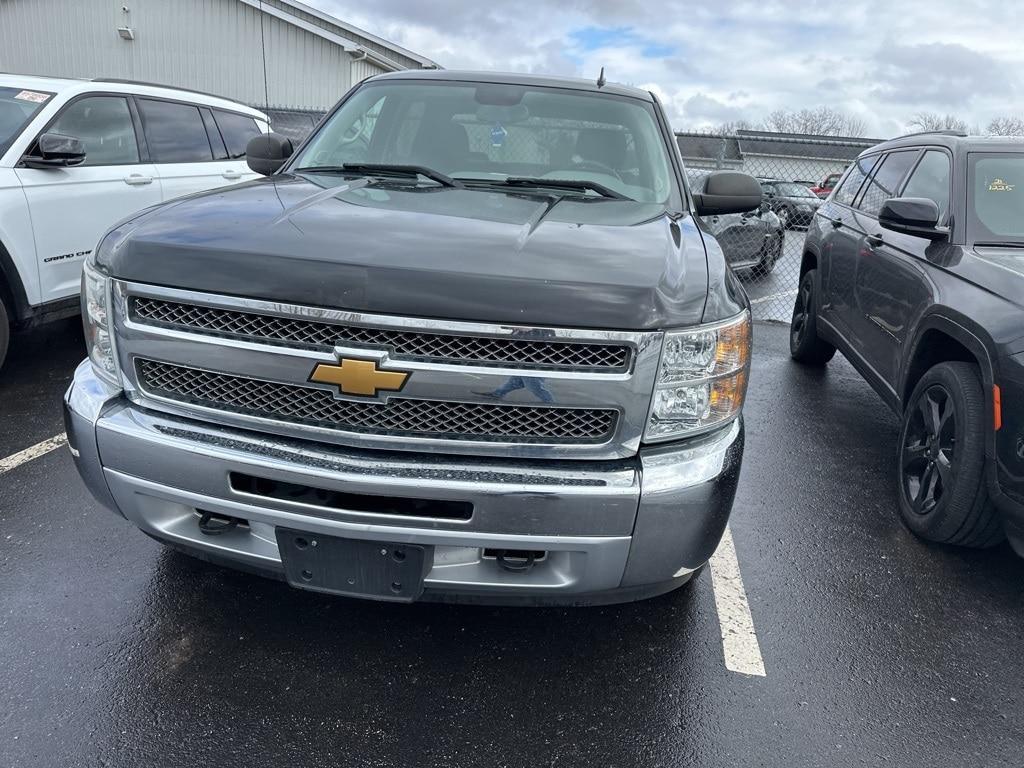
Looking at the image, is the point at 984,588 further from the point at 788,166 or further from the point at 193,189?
the point at 788,166

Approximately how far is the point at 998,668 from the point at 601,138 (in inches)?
101

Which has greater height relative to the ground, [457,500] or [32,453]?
[457,500]

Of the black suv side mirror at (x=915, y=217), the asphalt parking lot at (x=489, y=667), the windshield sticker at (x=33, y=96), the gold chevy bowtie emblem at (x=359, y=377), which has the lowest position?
the asphalt parking lot at (x=489, y=667)

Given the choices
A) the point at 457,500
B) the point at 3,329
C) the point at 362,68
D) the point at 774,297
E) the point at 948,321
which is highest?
the point at 362,68

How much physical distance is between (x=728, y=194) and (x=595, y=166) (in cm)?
65

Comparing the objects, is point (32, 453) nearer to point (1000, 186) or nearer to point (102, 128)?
point (102, 128)

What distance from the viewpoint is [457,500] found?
6.26 ft

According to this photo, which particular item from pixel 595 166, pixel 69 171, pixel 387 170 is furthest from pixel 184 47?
pixel 595 166

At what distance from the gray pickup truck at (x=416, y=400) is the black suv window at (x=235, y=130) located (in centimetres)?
487

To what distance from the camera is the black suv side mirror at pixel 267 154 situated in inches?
143

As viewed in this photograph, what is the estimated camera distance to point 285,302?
6.36 feet

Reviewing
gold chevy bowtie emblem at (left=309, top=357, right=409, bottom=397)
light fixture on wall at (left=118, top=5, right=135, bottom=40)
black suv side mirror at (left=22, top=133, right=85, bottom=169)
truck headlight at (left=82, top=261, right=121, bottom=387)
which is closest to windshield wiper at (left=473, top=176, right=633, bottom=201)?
gold chevy bowtie emblem at (left=309, top=357, right=409, bottom=397)

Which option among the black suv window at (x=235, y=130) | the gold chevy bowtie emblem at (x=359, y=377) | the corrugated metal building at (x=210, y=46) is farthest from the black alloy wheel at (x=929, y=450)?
the corrugated metal building at (x=210, y=46)

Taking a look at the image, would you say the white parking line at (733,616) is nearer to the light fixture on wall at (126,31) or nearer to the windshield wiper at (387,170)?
the windshield wiper at (387,170)
